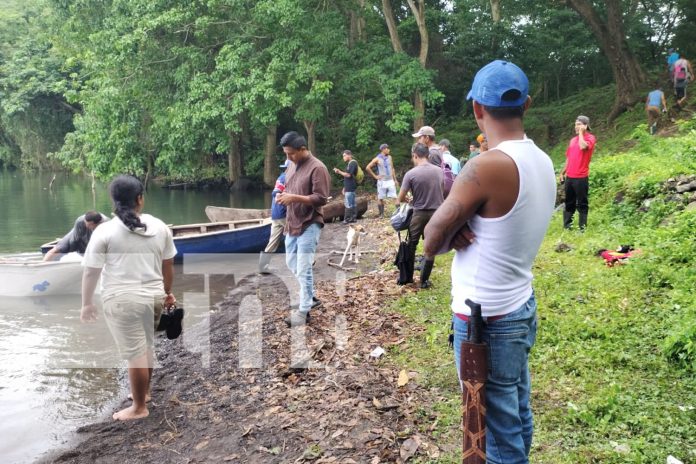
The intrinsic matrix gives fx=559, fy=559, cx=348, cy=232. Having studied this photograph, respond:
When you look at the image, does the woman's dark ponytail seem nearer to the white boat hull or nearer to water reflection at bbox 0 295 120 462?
water reflection at bbox 0 295 120 462

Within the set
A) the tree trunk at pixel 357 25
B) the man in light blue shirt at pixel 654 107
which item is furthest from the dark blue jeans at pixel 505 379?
the tree trunk at pixel 357 25

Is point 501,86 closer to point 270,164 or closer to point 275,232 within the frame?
point 275,232

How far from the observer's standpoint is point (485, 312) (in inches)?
94.9

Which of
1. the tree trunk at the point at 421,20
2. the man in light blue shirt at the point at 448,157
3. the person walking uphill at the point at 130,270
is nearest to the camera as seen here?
the person walking uphill at the point at 130,270

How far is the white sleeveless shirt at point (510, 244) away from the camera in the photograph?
234 centimetres

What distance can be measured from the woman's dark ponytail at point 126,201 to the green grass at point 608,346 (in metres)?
2.81

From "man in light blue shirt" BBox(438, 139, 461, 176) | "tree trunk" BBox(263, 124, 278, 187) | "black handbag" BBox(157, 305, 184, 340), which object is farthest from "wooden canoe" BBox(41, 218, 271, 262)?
"tree trunk" BBox(263, 124, 278, 187)

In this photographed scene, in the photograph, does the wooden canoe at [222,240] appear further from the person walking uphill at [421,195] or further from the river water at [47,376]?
the person walking uphill at [421,195]

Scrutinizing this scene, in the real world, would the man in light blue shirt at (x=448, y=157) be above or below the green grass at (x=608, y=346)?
above

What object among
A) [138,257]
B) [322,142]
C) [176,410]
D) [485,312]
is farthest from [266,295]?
[322,142]

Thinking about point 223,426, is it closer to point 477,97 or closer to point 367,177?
point 477,97

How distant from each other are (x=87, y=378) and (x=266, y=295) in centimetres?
325

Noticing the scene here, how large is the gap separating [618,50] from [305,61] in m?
11.0

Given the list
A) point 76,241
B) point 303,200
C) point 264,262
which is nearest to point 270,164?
point 264,262
